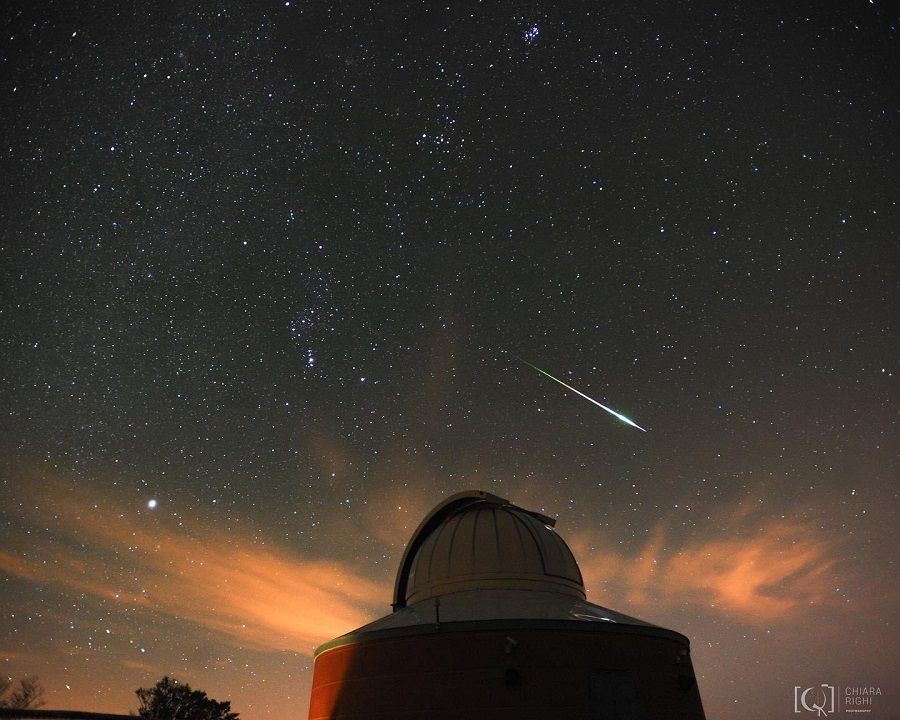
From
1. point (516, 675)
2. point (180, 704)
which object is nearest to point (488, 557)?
point (516, 675)

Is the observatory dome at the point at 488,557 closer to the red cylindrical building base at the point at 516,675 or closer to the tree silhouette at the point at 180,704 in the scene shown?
the red cylindrical building base at the point at 516,675

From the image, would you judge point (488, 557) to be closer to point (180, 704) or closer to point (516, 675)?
point (516, 675)

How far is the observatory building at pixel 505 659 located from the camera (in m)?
10.5

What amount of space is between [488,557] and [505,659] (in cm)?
335

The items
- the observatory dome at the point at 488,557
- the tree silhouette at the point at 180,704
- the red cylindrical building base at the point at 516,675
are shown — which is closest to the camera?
the red cylindrical building base at the point at 516,675

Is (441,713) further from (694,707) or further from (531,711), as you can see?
A: (694,707)

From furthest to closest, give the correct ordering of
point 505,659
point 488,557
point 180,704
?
point 180,704
point 488,557
point 505,659

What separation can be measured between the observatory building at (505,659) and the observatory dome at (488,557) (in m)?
0.05

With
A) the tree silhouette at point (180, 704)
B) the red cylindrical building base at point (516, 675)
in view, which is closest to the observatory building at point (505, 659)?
the red cylindrical building base at point (516, 675)

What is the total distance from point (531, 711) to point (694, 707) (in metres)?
4.03

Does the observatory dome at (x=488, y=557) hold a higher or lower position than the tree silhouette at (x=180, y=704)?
higher

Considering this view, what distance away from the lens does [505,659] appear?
1062 cm

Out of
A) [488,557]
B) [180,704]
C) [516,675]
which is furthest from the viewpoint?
[180,704]

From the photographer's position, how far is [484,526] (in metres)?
14.6
